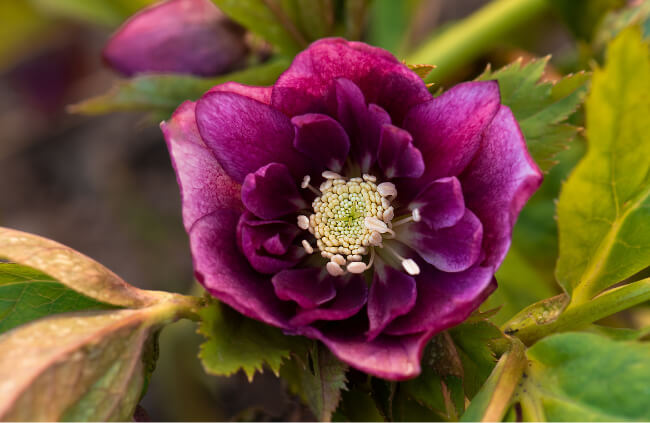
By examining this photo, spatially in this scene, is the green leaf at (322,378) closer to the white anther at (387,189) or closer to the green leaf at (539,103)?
the white anther at (387,189)

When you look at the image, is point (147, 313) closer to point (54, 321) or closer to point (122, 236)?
point (54, 321)

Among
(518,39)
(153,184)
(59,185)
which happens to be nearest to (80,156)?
(59,185)

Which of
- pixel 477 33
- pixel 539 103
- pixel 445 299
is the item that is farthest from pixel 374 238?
pixel 477 33

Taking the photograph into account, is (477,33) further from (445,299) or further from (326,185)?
(445,299)

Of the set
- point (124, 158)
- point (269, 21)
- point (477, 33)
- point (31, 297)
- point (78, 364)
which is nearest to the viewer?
point (78, 364)

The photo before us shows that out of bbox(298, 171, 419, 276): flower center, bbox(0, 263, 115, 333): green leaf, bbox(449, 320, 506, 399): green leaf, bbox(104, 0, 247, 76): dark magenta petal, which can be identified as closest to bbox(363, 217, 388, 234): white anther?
bbox(298, 171, 419, 276): flower center
